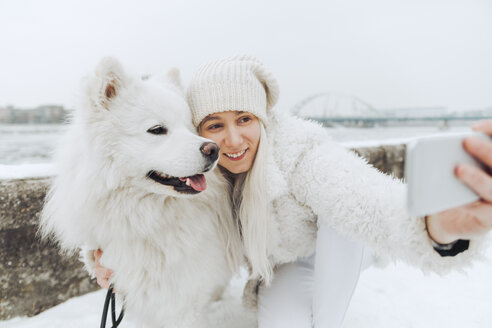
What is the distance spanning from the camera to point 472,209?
73 centimetres

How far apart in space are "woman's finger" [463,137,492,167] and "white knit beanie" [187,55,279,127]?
0.97 m

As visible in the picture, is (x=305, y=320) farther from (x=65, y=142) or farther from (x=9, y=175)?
(x=9, y=175)

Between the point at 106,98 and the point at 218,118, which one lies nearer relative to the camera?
the point at 106,98

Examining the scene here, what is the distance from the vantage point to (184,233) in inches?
56.9

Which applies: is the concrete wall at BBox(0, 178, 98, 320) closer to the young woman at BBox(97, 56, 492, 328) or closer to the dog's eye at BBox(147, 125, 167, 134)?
the young woman at BBox(97, 56, 492, 328)

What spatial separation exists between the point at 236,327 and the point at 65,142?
157 cm

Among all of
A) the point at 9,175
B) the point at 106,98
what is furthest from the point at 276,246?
the point at 9,175

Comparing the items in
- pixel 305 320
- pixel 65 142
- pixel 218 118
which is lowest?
pixel 305 320

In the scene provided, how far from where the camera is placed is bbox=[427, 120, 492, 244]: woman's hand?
61 cm

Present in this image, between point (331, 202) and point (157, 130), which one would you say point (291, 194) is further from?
point (157, 130)

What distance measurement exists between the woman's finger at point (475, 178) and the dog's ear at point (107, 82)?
1.24 m

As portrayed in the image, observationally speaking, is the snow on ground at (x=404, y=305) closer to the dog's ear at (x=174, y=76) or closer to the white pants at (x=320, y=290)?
the white pants at (x=320, y=290)

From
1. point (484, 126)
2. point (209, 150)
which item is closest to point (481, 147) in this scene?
point (484, 126)

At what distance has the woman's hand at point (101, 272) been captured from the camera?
150cm
